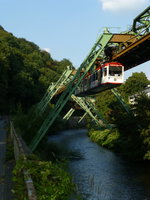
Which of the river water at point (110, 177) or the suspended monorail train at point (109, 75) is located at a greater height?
the suspended monorail train at point (109, 75)

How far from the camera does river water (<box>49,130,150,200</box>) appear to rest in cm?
1898

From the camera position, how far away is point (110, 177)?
A: 23891 mm

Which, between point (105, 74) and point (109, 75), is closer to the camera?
point (109, 75)

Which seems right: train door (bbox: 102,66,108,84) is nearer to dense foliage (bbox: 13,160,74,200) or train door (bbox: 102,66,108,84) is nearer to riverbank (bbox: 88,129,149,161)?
riverbank (bbox: 88,129,149,161)

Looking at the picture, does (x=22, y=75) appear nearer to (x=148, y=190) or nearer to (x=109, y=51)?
(x=109, y=51)

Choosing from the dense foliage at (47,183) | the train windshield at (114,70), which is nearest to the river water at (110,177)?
the dense foliage at (47,183)

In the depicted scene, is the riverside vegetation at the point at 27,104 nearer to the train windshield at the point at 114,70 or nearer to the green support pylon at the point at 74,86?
the green support pylon at the point at 74,86

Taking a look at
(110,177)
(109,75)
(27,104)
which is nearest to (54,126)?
(27,104)

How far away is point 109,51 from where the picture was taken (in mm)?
34906

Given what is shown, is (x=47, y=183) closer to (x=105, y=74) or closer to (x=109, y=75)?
(x=109, y=75)

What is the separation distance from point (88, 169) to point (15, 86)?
64.8m

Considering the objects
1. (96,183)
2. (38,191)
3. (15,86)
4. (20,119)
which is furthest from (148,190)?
(15,86)

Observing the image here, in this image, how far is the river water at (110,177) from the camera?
19.0m

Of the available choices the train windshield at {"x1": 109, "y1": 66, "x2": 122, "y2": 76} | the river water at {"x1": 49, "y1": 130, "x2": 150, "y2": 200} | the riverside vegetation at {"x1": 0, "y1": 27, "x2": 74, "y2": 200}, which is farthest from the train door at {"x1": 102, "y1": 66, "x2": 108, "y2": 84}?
the river water at {"x1": 49, "y1": 130, "x2": 150, "y2": 200}
